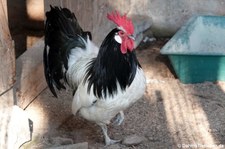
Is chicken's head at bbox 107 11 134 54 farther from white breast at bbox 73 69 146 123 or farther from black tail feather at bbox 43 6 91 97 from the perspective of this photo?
black tail feather at bbox 43 6 91 97

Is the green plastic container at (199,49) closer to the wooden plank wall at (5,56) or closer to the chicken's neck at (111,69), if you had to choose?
the chicken's neck at (111,69)

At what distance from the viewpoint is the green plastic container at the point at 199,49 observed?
4398 mm

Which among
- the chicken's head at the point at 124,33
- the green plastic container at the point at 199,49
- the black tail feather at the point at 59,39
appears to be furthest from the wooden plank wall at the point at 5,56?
the green plastic container at the point at 199,49

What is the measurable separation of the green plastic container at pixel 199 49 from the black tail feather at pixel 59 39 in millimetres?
1233

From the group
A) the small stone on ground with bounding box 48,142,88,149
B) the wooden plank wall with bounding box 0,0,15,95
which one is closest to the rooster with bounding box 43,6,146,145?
the small stone on ground with bounding box 48,142,88,149

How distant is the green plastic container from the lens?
14.4 ft

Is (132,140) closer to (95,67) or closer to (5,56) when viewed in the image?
(95,67)

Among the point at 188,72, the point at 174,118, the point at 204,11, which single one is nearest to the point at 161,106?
→ the point at 174,118

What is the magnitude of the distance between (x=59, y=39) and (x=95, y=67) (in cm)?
49

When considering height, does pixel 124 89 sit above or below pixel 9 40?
below

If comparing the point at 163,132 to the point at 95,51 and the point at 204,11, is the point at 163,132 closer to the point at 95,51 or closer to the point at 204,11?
the point at 95,51

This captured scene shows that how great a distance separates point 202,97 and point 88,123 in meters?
1.14

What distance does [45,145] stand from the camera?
338 cm

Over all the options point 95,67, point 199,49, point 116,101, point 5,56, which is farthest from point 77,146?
point 199,49
